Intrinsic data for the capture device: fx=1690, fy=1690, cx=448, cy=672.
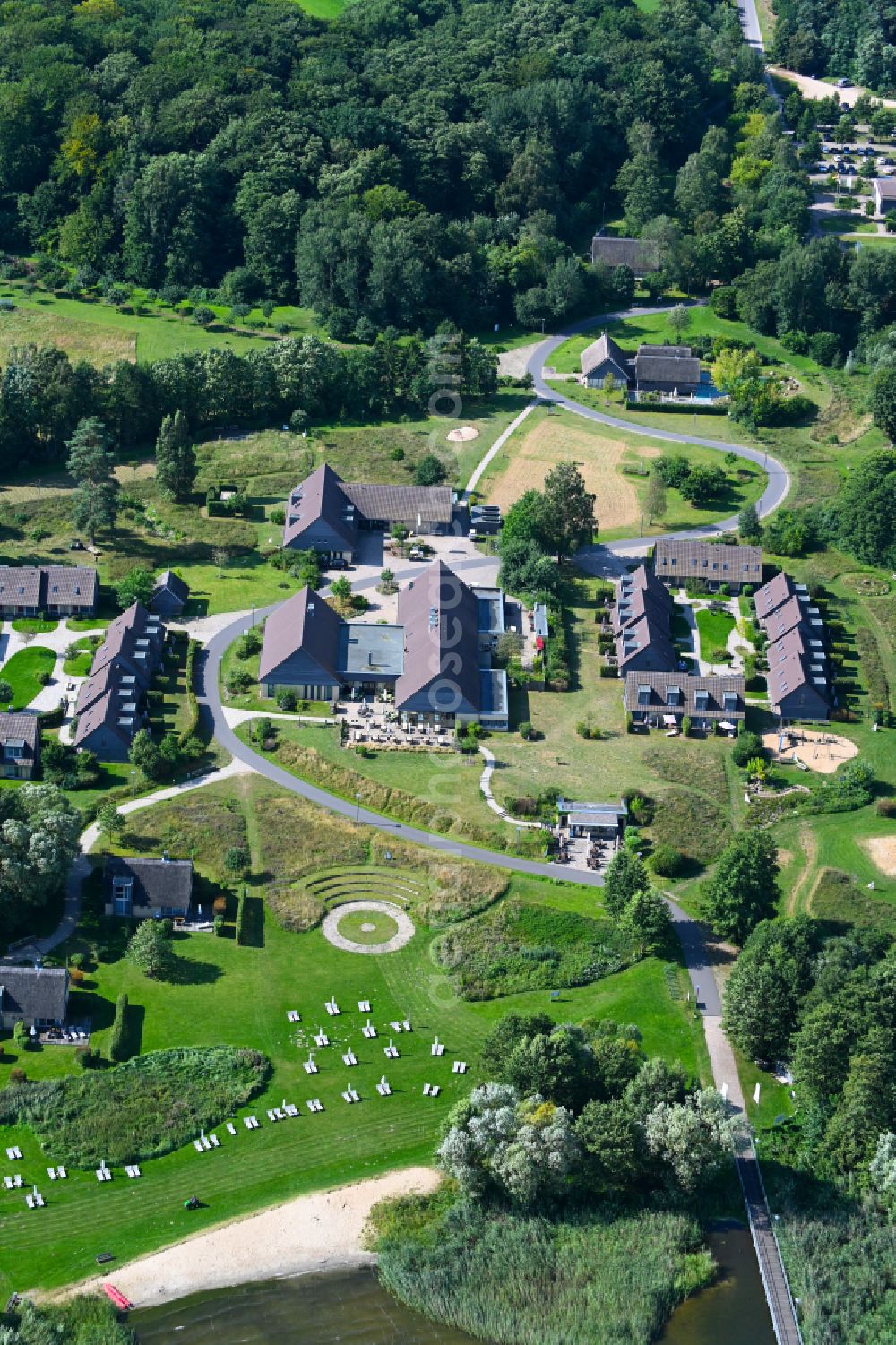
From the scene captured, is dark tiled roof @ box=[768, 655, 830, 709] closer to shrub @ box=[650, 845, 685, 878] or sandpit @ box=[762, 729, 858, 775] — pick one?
sandpit @ box=[762, 729, 858, 775]

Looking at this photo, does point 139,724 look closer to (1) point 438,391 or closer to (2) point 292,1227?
(2) point 292,1227

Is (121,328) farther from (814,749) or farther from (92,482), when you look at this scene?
(814,749)

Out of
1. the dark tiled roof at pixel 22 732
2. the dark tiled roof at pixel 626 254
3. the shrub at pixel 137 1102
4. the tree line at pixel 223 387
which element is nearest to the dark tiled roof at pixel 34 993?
the shrub at pixel 137 1102

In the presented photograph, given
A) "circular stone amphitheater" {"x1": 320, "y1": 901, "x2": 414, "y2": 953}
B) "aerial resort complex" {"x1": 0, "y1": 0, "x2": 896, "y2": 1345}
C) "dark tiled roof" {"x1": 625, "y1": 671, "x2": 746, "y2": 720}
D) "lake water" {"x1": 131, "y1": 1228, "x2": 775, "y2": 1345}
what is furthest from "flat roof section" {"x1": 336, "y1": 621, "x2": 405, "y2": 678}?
"lake water" {"x1": 131, "y1": 1228, "x2": 775, "y2": 1345}

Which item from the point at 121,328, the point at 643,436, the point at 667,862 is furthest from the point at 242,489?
the point at 667,862

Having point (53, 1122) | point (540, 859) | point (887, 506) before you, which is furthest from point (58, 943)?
point (887, 506)

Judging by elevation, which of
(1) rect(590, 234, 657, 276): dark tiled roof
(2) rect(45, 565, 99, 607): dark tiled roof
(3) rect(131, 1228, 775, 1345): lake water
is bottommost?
(3) rect(131, 1228, 775, 1345): lake water
